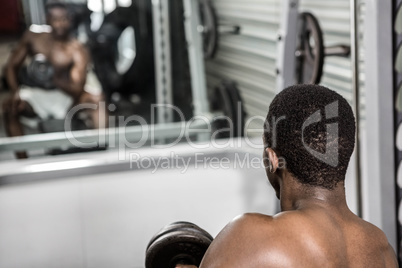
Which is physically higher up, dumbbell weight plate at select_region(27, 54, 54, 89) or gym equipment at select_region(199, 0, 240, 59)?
gym equipment at select_region(199, 0, 240, 59)

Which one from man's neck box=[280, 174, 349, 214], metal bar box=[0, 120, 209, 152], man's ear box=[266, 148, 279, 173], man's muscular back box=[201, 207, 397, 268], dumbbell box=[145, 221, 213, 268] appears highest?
man's ear box=[266, 148, 279, 173]

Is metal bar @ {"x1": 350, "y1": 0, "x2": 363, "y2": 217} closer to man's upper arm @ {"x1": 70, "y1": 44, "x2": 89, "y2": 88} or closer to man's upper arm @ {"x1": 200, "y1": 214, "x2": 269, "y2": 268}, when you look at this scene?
man's upper arm @ {"x1": 200, "y1": 214, "x2": 269, "y2": 268}

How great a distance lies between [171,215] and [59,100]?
1822 mm

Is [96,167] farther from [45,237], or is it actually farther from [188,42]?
[188,42]

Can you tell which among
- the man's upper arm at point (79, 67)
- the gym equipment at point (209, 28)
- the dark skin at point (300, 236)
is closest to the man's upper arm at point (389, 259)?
the dark skin at point (300, 236)

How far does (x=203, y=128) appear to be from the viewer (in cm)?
441

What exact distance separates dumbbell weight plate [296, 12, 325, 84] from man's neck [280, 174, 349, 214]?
1.53m

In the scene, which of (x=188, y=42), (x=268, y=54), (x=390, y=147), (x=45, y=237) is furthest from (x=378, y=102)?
(x=188, y=42)

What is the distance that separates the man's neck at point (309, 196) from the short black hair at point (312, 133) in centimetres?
1

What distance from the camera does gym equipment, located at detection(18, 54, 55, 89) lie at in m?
4.66

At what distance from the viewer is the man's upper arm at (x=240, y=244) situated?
1198 mm

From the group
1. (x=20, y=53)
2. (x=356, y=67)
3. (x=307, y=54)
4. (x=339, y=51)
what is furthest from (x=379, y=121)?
(x=20, y=53)

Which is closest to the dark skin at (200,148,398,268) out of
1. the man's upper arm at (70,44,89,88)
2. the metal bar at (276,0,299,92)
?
the metal bar at (276,0,299,92)

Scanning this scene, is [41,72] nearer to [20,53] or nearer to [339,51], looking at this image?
[20,53]
